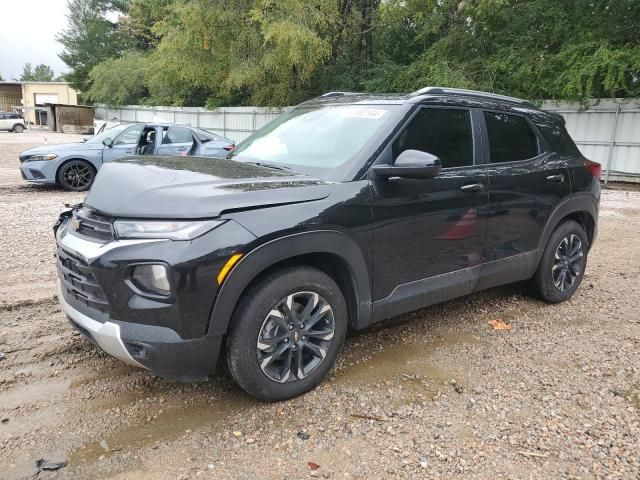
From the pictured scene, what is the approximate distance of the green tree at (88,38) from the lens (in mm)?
50250

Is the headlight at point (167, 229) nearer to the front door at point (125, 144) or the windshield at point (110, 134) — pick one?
the front door at point (125, 144)

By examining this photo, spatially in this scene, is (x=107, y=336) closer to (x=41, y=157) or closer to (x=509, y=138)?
(x=509, y=138)

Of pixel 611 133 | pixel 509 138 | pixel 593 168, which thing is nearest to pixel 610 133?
pixel 611 133

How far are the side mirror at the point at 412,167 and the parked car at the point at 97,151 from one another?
7.67 m

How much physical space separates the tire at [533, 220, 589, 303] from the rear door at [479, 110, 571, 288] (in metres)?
0.25

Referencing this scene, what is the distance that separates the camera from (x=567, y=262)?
486 cm

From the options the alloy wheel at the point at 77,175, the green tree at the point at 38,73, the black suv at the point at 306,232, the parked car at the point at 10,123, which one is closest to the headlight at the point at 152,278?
the black suv at the point at 306,232

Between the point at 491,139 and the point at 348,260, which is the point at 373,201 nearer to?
the point at 348,260

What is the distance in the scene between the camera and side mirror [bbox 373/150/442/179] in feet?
10.4

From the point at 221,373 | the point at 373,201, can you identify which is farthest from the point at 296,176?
the point at 221,373

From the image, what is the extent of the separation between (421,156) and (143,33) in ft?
143

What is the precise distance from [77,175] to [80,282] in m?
8.66

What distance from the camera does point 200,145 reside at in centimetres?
1148

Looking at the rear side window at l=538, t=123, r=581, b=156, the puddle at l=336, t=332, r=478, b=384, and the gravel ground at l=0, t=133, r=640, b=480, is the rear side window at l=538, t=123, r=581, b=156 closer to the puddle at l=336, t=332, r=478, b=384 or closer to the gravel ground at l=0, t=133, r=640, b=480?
the gravel ground at l=0, t=133, r=640, b=480
